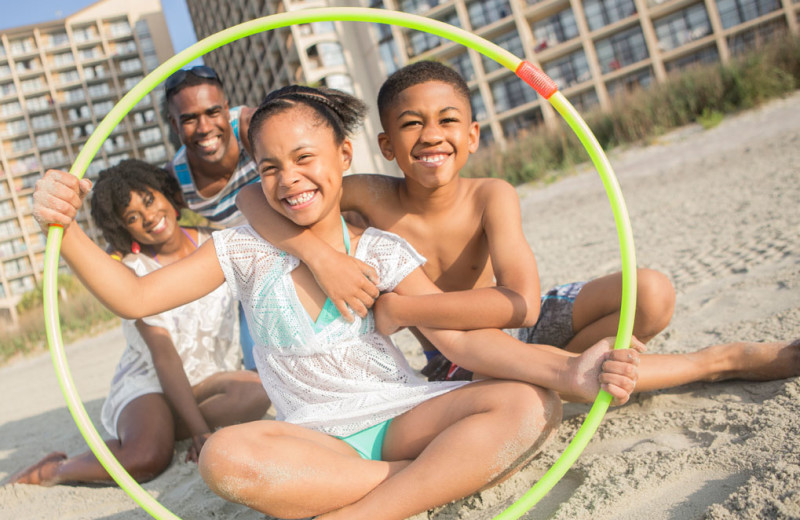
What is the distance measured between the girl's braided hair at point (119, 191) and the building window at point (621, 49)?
29.7 m

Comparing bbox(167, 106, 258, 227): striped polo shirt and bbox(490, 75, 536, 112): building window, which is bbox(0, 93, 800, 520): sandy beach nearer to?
bbox(167, 106, 258, 227): striped polo shirt

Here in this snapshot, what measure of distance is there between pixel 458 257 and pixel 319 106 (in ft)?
2.92

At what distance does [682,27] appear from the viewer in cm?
2802

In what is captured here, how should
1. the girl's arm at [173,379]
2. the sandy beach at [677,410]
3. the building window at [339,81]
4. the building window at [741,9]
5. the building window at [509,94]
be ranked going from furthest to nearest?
the building window at [339,81]
the building window at [509,94]
the building window at [741,9]
the girl's arm at [173,379]
the sandy beach at [677,410]

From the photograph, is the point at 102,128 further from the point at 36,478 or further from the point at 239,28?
the point at 36,478

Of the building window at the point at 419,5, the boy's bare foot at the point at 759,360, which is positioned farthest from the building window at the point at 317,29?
the boy's bare foot at the point at 759,360

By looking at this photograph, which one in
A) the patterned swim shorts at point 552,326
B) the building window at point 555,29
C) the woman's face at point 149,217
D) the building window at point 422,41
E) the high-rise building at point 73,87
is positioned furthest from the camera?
the high-rise building at point 73,87

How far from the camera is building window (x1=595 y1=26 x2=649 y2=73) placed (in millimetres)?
28766

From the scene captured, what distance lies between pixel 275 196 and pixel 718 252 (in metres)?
3.81

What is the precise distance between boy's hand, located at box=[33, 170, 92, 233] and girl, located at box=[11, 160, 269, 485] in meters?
1.37

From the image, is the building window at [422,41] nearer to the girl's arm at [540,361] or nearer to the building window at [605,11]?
the building window at [605,11]

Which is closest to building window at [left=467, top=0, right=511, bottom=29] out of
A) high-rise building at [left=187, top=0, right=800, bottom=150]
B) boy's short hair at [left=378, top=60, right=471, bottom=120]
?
high-rise building at [left=187, top=0, right=800, bottom=150]

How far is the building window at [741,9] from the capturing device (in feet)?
84.1

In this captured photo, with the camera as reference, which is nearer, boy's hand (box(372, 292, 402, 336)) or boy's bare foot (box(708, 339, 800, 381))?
boy's hand (box(372, 292, 402, 336))
